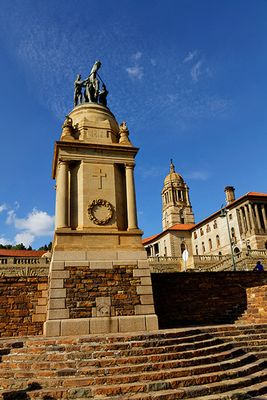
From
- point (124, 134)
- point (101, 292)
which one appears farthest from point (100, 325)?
point (124, 134)

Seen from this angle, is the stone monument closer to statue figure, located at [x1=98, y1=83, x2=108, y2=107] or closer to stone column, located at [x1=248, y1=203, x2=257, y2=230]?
A: statue figure, located at [x1=98, y1=83, x2=108, y2=107]

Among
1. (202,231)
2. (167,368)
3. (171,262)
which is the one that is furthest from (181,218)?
(167,368)

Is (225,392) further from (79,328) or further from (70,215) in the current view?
(70,215)

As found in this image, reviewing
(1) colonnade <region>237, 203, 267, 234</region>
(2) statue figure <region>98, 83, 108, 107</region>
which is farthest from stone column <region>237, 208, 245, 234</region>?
(2) statue figure <region>98, 83, 108, 107</region>

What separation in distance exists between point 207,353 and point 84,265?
441cm

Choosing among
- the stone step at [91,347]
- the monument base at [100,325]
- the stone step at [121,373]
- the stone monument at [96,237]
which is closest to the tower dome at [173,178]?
the stone monument at [96,237]

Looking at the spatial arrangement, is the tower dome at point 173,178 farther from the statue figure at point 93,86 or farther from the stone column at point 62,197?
the stone column at point 62,197

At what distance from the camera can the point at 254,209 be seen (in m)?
48.5

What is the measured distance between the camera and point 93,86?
13.5 m

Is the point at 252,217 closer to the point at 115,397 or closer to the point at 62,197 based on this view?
the point at 62,197

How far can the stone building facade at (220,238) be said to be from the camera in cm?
3391

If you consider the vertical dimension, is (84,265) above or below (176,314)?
above

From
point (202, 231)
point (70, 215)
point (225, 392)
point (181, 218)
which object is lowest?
point (225, 392)

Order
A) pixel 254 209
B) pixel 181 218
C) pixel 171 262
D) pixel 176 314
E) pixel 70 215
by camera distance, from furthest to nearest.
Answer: pixel 181 218
pixel 254 209
pixel 171 262
pixel 176 314
pixel 70 215
